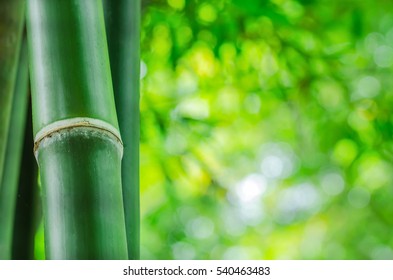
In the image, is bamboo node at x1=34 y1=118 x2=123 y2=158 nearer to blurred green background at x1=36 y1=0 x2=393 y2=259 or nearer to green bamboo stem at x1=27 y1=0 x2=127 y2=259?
green bamboo stem at x1=27 y1=0 x2=127 y2=259

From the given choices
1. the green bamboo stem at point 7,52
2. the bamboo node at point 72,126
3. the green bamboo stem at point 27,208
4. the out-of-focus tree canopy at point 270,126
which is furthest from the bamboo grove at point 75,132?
the out-of-focus tree canopy at point 270,126

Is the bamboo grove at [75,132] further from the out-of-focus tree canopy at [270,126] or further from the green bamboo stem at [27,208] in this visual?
the out-of-focus tree canopy at [270,126]

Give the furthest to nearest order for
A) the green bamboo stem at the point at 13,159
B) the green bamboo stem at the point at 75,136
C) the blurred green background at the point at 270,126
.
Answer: the blurred green background at the point at 270,126
the green bamboo stem at the point at 13,159
the green bamboo stem at the point at 75,136

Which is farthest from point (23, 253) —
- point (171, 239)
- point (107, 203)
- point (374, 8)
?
point (374, 8)

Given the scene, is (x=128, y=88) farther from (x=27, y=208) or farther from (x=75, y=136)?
(x=27, y=208)

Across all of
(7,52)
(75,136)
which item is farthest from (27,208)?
(75,136)

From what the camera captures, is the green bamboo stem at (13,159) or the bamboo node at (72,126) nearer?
the bamboo node at (72,126)
